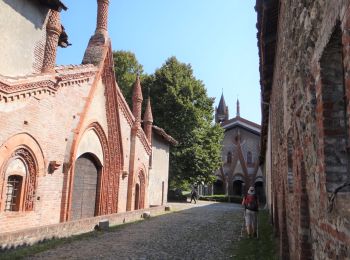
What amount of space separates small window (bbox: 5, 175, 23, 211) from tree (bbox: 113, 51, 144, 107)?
85.2 ft

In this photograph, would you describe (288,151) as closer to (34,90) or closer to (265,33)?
(265,33)

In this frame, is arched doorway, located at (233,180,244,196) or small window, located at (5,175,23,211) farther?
arched doorway, located at (233,180,244,196)

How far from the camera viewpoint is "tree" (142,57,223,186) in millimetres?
33625

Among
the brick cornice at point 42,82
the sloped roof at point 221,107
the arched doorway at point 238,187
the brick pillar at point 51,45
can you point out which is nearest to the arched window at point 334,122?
the brick cornice at point 42,82

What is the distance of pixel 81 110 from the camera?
599 inches

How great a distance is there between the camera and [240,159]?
48469 millimetres

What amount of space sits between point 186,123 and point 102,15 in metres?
17.6

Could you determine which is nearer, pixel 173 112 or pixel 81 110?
pixel 81 110

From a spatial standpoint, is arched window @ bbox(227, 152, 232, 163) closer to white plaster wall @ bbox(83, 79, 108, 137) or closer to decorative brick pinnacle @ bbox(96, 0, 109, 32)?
white plaster wall @ bbox(83, 79, 108, 137)

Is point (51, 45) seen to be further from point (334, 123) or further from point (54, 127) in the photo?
point (334, 123)

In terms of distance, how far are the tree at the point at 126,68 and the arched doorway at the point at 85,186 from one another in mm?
20735

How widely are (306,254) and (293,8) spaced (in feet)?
10.9

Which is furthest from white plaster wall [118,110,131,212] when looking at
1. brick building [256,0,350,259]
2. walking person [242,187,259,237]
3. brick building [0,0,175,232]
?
brick building [256,0,350,259]

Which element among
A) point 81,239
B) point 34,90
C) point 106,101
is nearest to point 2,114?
point 34,90
